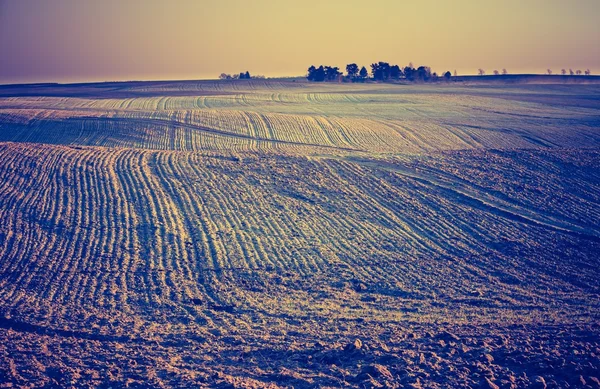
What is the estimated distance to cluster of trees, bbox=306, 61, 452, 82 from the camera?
330 feet

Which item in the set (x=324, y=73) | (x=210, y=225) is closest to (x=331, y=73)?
(x=324, y=73)

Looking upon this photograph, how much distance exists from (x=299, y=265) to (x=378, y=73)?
305 ft

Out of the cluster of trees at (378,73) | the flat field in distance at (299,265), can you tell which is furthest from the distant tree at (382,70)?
the flat field in distance at (299,265)

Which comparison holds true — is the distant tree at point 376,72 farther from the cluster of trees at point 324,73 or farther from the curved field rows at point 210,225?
the curved field rows at point 210,225

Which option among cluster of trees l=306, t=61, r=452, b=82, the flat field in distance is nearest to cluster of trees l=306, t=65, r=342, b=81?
cluster of trees l=306, t=61, r=452, b=82

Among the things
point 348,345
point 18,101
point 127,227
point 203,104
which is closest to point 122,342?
point 348,345

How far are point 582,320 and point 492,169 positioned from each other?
1396 cm

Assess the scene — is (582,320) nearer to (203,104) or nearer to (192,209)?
(192,209)

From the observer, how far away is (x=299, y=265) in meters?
13.9

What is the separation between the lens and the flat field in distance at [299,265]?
8.67m

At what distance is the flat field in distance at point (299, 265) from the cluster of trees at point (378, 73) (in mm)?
71643

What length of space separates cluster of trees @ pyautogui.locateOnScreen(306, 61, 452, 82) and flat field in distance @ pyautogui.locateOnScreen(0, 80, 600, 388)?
71643 millimetres

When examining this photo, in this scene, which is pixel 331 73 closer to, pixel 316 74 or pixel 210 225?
pixel 316 74

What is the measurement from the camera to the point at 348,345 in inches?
363
